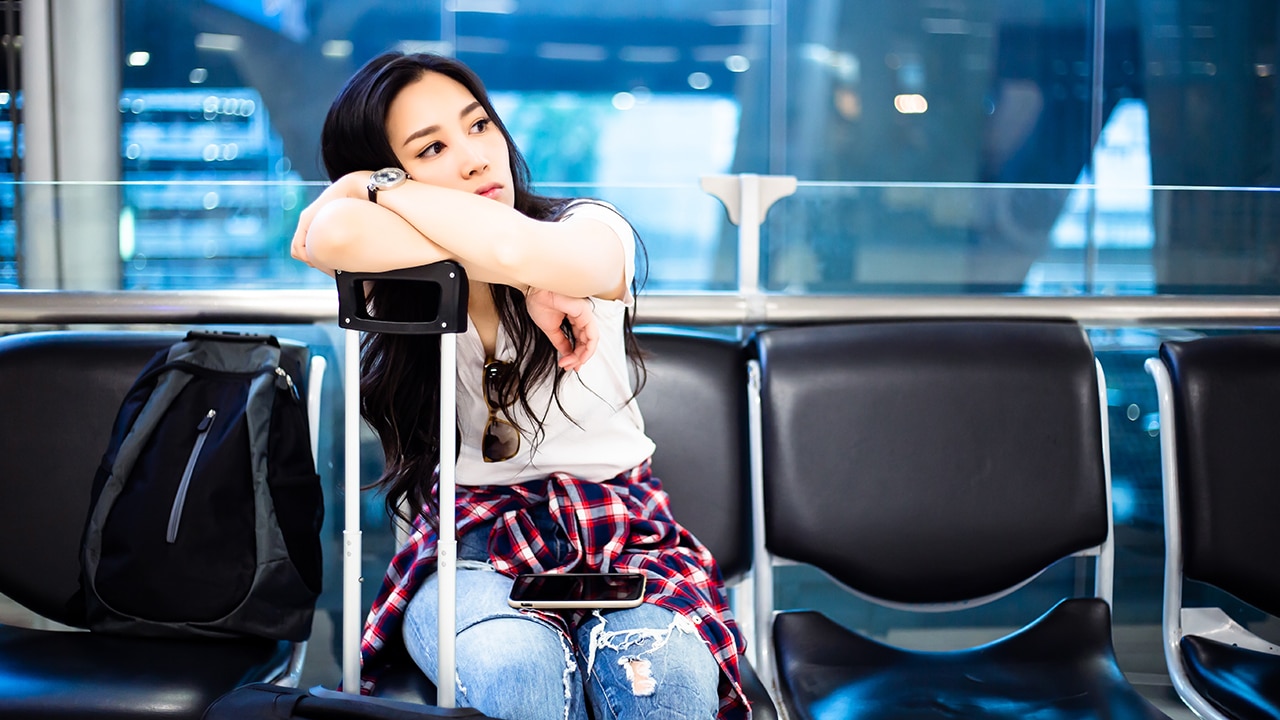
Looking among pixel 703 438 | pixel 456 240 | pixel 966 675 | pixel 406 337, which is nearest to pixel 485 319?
pixel 406 337

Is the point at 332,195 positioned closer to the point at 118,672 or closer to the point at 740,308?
the point at 118,672

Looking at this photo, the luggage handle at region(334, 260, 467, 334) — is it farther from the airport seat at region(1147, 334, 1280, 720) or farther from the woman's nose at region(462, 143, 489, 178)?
the airport seat at region(1147, 334, 1280, 720)

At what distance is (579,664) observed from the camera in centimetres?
129

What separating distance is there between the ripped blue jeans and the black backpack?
1.06ft

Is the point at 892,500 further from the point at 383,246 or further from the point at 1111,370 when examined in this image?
the point at 383,246

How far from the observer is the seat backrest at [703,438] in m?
1.69

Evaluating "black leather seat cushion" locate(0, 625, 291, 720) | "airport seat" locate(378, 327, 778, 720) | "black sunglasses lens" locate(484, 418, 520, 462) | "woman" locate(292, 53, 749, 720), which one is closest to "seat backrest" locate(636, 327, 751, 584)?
"airport seat" locate(378, 327, 778, 720)

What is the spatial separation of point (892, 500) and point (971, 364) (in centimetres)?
26

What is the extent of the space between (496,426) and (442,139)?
407mm

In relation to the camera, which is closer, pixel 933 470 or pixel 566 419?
pixel 566 419

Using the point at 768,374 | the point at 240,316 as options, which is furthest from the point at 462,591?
the point at 240,316

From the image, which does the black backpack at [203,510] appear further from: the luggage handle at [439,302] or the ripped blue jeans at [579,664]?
the luggage handle at [439,302]

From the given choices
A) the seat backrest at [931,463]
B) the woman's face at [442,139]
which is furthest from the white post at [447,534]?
the seat backrest at [931,463]

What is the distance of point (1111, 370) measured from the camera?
2.07 m
